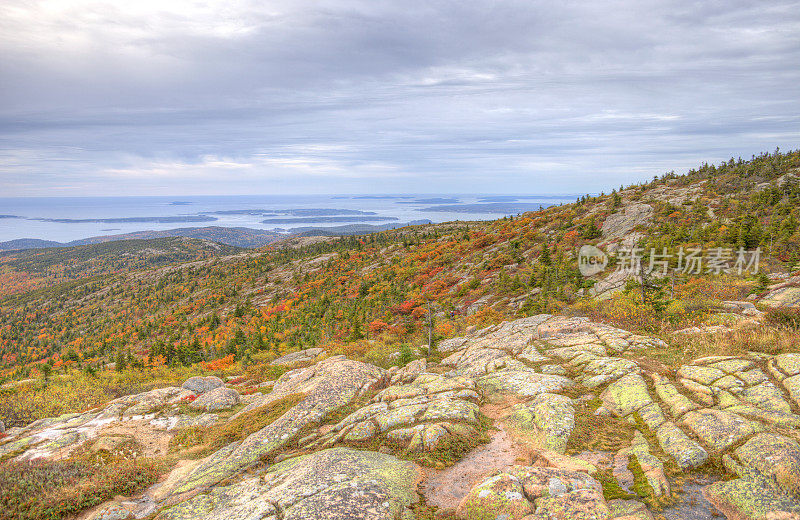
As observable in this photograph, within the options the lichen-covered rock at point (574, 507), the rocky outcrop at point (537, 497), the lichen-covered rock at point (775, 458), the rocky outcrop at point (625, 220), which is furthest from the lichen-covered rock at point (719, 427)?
the rocky outcrop at point (625, 220)

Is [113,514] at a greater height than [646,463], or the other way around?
[646,463]

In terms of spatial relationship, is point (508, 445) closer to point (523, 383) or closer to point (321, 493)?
point (523, 383)

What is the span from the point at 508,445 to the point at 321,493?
4.94 metres

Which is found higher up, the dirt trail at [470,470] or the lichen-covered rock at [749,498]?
the lichen-covered rock at [749,498]

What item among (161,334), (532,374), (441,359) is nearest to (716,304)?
(532,374)

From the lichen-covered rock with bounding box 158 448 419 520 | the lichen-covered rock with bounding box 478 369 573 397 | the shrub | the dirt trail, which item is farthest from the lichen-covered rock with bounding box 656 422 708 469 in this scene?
the shrub

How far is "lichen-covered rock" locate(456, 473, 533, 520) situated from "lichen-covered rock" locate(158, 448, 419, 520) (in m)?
1.20

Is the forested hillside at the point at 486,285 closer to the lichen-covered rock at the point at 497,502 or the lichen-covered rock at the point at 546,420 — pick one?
the lichen-covered rock at the point at 546,420

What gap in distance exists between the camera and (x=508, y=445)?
859 cm

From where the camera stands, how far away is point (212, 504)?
7.14 metres

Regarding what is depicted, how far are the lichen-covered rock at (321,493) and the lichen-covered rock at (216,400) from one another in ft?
31.0

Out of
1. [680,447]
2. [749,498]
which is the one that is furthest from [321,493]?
[680,447]

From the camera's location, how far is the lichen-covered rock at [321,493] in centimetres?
603

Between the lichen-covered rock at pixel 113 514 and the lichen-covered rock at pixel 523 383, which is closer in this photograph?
the lichen-covered rock at pixel 113 514
